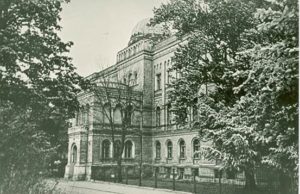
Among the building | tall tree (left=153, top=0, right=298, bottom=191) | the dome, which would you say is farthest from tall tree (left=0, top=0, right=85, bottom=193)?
the dome

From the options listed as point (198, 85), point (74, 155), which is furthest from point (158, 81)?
point (198, 85)

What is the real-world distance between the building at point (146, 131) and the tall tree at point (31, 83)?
17.2m

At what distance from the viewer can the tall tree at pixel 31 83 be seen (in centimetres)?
920

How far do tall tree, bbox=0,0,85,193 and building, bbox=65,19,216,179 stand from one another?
17.2m

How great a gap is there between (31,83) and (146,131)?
22608mm

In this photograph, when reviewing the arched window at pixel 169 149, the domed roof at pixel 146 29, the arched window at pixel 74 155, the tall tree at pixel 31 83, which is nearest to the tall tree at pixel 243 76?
the tall tree at pixel 31 83

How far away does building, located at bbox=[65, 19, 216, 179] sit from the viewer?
2939cm

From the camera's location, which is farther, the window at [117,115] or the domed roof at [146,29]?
the domed roof at [146,29]

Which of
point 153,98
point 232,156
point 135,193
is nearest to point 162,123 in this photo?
point 153,98

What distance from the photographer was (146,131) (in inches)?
1293

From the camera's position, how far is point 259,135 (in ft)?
27.7

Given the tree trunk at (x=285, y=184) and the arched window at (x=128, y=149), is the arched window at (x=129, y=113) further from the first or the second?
the tree trunk at (x=285, y=184)

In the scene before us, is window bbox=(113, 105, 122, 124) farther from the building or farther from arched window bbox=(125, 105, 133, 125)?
arched window bbox=(125, 105, 133, 125)

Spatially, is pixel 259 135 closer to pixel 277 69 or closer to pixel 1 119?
pixel 277 69
